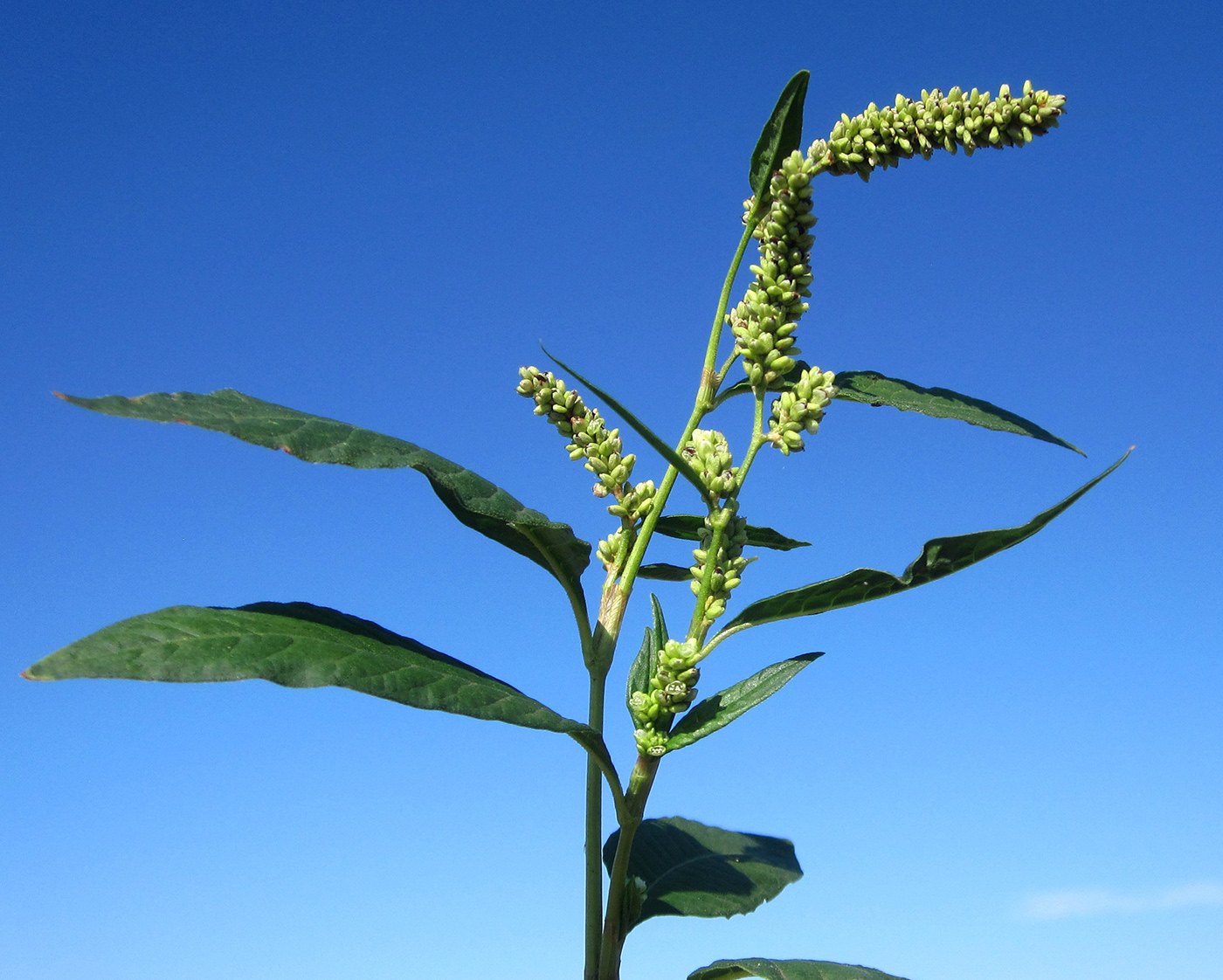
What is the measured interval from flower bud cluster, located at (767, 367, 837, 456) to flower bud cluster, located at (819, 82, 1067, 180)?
430 mm

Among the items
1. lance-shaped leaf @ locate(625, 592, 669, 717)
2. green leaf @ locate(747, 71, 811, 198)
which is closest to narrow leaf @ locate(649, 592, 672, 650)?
lance-shaped leaf @ locate(625, 592, 669, 717)

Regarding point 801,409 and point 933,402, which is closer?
point 801,409

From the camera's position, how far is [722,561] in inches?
78.5

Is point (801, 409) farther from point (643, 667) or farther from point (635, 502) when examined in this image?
point (643, 667)

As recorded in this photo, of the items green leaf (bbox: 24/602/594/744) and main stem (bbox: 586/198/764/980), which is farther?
main stem (bbox: 586/198/764/980)

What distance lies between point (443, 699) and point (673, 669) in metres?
0.46

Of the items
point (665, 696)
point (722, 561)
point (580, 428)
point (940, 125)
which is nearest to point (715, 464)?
point (722, 561)

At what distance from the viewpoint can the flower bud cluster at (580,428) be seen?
6.97 ft

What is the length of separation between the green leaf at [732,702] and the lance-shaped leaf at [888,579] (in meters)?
0.11

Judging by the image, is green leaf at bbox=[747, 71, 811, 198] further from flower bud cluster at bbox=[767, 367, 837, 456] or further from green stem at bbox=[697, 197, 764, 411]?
flower bud cluster at bbox=[767, 367, 837, 456]

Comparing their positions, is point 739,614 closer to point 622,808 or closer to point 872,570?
point 872,570

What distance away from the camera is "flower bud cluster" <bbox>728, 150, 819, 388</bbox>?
1.93m

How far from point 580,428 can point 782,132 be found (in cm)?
74

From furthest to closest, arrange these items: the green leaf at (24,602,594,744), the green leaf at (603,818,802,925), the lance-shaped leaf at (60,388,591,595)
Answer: the green leaf at (603,818,802,925), the lance-shaped leaf at (60,388,591,595), the green leaf at (24,602,594,744)
